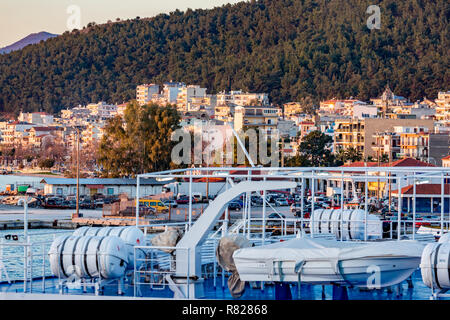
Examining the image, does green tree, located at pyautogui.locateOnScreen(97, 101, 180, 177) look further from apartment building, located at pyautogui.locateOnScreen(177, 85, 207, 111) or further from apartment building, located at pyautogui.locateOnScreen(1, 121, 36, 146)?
apartment building, located at pyautogui.locateOnScreen(1, 121, 36, 146)

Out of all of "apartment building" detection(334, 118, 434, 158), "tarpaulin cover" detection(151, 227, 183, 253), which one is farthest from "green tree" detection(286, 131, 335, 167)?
"tarpaulin cover" detection(151, 227, 183, 253)

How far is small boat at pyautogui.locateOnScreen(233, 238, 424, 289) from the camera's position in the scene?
9.62 meters

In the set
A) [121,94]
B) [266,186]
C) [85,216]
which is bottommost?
[85,216]

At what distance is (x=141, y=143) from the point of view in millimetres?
65562

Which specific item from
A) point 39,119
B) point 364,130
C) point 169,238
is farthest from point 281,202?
point 39,119

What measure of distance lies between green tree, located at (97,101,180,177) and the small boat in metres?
54.8

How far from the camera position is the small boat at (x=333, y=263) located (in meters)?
9.62

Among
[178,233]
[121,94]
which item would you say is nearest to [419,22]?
[121,94]

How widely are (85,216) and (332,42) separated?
115427 millimetres

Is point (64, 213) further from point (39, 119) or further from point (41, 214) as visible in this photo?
point (39, 119)

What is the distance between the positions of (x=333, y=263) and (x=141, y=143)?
56459 millimetres
